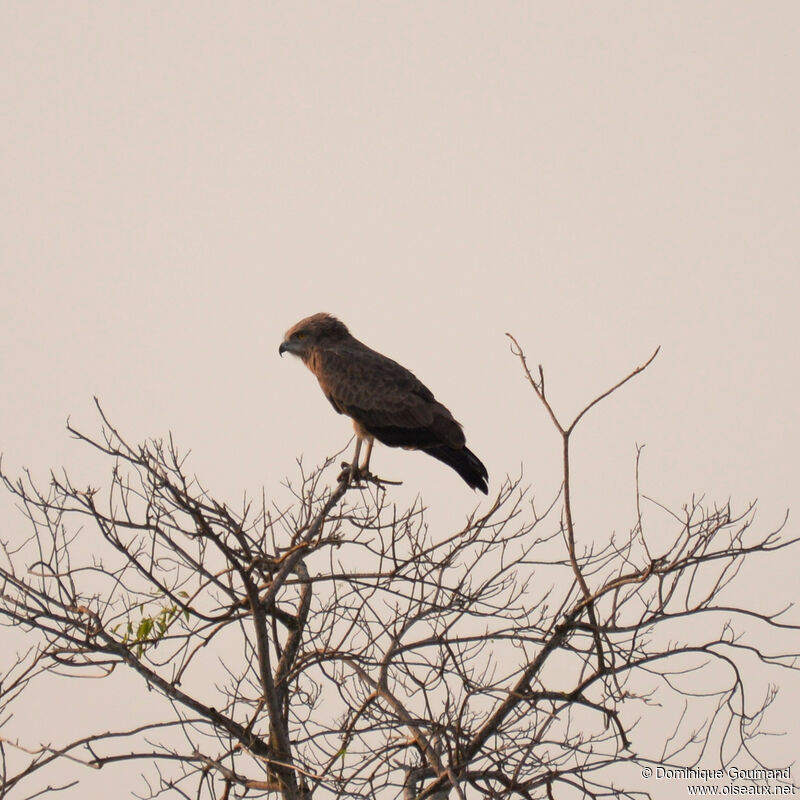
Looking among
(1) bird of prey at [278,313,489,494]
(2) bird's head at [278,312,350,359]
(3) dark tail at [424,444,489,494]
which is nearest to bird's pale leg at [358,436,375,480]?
(1) bird of prey at [278,313,489,494]

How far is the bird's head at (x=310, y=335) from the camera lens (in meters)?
11.2

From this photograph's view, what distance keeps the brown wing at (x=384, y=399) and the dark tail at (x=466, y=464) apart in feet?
0.22

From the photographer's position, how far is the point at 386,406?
402 inches

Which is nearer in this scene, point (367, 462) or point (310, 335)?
point (367, 462)

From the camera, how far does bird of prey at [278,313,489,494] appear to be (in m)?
9.86

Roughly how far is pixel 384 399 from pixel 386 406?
8cm

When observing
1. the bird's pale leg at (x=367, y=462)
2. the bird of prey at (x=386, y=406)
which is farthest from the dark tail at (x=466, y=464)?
the bird's pale leg at (x=367, y=462)

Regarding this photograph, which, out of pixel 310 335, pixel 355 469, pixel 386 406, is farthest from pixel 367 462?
pixel 310 335

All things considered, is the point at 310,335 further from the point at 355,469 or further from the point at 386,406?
the point at 355,469

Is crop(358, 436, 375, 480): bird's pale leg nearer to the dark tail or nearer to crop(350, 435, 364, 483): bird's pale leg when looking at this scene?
crop(350, 435, 364, 483): bird's pale leg

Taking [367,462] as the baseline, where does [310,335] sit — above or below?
above

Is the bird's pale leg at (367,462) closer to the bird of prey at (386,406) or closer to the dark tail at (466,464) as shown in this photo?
the bird of prey at (386,406)

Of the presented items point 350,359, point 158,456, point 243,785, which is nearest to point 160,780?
point 243,785

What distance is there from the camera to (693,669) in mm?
6586
